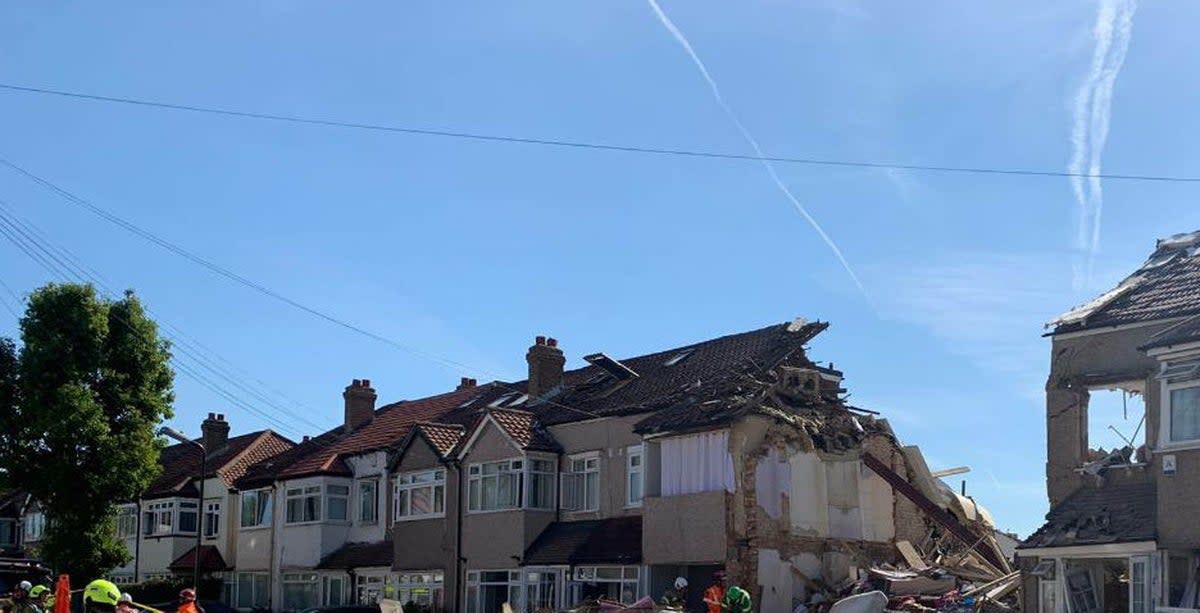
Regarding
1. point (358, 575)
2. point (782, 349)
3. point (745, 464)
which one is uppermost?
point (782, 349)

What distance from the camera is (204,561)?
166ft

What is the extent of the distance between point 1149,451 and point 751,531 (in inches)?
381

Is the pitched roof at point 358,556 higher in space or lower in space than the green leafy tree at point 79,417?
lower

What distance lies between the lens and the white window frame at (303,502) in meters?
44.8

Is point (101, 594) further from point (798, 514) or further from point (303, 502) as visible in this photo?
point (303, 502)

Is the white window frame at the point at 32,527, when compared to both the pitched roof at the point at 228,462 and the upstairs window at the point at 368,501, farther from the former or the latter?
the upstairs window at the point at 368,501

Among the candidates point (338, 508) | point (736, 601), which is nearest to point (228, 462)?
point (338, 508)

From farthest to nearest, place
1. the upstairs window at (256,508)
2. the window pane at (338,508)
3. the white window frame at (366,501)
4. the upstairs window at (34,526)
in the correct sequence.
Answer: the upstairs window at (34,526) < the upstairs window at (256,508) < the window pane at (338,508) < the white window frame at (366,501)

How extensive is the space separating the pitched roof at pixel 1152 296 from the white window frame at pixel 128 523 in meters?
41.0

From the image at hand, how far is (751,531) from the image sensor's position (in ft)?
102

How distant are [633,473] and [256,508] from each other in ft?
62.6

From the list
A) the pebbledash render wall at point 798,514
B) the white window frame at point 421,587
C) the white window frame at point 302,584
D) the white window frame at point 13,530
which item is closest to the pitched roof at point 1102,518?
the pebbledash render wall at point 798,514

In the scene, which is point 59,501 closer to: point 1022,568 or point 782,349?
point 782,349

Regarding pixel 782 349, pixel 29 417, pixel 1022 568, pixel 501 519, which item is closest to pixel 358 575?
pixel 501 519
